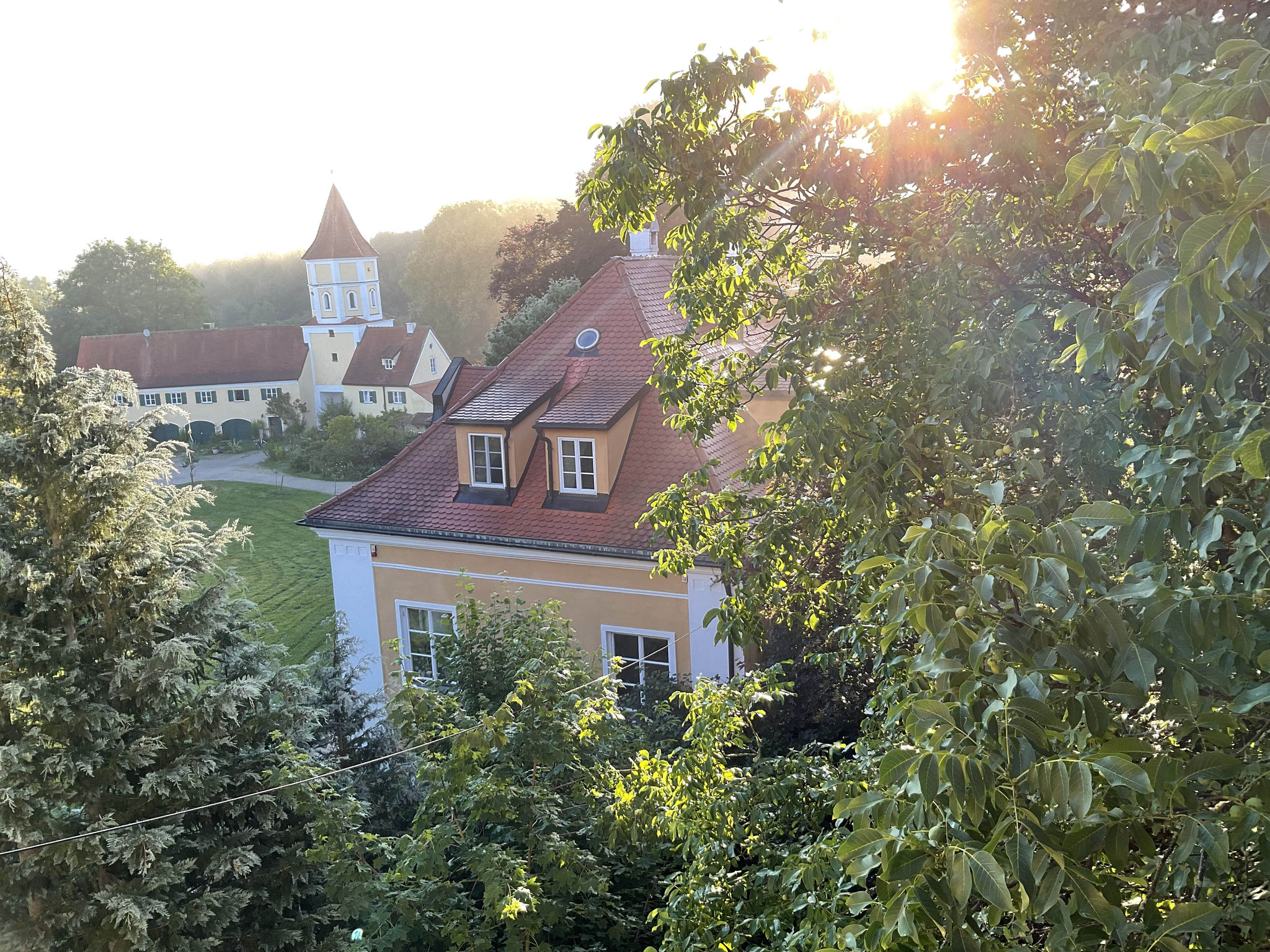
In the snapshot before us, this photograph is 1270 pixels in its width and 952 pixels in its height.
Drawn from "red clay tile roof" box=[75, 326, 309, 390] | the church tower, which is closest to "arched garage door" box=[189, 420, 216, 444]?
"red clay tile roof" box=[75, 326, 309, 390]

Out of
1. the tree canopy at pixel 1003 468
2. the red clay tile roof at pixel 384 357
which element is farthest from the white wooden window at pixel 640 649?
the red clay tile roof at pixel 384 357

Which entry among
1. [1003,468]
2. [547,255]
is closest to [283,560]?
[547,255]

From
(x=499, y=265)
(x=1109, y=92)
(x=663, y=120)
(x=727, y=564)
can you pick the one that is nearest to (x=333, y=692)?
(x=727, y=564)

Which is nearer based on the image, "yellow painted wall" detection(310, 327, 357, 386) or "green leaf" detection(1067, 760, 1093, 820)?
"green leaf" detection(1067, 760, 1093, 820)

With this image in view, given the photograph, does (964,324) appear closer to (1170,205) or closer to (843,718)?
(1170,205)

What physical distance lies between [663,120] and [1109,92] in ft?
7.61

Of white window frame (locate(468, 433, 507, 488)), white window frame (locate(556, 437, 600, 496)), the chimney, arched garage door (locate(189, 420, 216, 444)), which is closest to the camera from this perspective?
white window frame (locate(556, 437, 600, 496))

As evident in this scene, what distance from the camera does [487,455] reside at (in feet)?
48.2

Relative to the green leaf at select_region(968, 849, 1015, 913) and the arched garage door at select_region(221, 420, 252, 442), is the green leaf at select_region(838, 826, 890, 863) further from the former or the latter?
the arched garage door at select_region(221, 420, 252, 442)

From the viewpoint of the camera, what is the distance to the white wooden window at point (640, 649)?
13148 mm

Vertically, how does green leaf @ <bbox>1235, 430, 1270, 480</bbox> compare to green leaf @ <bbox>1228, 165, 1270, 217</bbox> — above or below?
below

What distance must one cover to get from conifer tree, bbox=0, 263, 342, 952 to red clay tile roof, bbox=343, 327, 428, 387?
39803 millimetres

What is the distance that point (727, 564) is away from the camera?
573 cm

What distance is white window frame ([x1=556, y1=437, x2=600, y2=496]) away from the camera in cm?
1382
